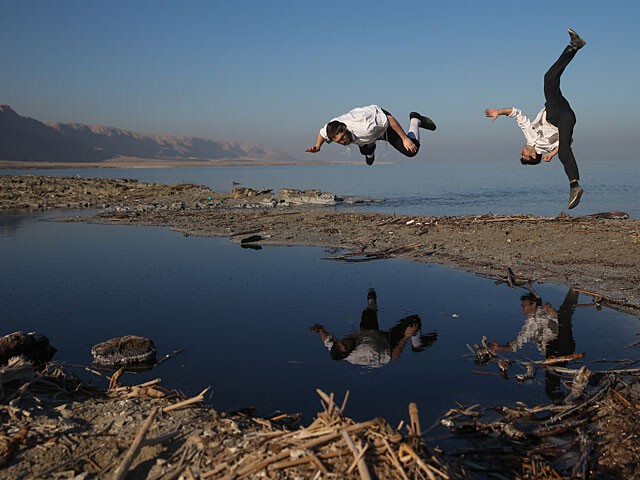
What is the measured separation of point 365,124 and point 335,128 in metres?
0.53

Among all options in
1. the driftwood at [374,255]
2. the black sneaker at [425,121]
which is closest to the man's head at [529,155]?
the black sneaker at [425,121]

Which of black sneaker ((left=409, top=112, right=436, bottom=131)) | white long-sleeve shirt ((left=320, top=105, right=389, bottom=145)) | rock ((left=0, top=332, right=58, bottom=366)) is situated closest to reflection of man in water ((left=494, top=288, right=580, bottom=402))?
black sneaker ((left=409, top=112, right=436, bottom=131))

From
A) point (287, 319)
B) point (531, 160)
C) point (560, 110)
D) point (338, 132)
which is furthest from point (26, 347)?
point (560, 110)

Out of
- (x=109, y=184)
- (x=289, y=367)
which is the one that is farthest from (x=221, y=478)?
(x=109, y=184)

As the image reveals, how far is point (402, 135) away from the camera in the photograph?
960 cm

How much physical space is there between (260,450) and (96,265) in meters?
11.0

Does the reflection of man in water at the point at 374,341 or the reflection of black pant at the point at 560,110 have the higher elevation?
the reflection of black pant at the point at 560,110

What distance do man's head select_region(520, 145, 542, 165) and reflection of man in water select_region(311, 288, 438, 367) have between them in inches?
A: 164

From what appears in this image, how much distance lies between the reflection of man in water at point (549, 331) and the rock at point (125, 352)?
470 centimetres

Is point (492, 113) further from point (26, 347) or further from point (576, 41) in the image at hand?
point (26, 347)

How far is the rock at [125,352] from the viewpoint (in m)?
6.83

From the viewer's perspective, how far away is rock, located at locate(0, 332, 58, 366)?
6656 millimetres

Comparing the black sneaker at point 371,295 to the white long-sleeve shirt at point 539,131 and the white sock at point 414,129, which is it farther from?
the white long-sleeve shirt at point 539,131

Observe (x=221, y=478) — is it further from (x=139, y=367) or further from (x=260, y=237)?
(x=260, y=237)
